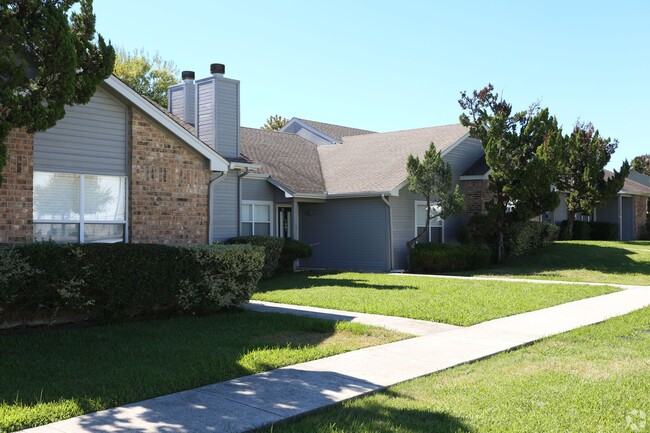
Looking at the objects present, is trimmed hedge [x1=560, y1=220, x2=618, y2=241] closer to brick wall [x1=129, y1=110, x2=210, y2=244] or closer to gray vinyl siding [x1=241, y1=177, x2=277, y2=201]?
gray vinyl siding [x1=241, y1=177, x2=277, y2=201]

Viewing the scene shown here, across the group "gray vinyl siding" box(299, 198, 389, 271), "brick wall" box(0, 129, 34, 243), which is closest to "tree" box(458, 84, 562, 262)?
"gray vinyl siding" box(299, 198, 389, 271)

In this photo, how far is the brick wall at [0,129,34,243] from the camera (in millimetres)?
10430

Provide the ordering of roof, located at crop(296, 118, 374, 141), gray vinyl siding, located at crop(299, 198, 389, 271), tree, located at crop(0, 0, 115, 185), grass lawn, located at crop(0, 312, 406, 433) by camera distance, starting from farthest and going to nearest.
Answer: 1. roof, located at crop(296, 118, 374, 141)
2. gray vinyl siding, located at crop(299, 198, 389, 271)
3. tree, located at crop(0, 0, 115, 185)
4. grass lawn, located at crop(0, 312, 406, 433)

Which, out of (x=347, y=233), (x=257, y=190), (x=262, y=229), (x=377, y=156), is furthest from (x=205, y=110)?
(x=377, y=156)

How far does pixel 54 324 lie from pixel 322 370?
512cm

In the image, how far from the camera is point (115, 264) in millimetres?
10078

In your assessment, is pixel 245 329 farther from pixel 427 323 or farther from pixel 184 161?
pixel 184 161

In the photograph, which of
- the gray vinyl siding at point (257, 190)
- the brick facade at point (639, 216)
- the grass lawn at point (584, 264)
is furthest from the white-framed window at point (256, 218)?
the brick facade at point (639, 216)

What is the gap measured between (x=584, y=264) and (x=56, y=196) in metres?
18.0

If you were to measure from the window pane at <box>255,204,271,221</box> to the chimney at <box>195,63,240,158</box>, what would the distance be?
8.54 feet

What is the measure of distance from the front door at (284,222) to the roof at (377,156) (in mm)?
1759

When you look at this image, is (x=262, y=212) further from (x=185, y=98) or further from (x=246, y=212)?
(x=185, y=98)

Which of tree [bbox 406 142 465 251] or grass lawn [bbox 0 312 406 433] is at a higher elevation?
tree [bbox 406 142 465 251]

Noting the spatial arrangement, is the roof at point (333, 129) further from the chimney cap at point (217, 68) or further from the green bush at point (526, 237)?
the chimney cap at point (217, 68)
